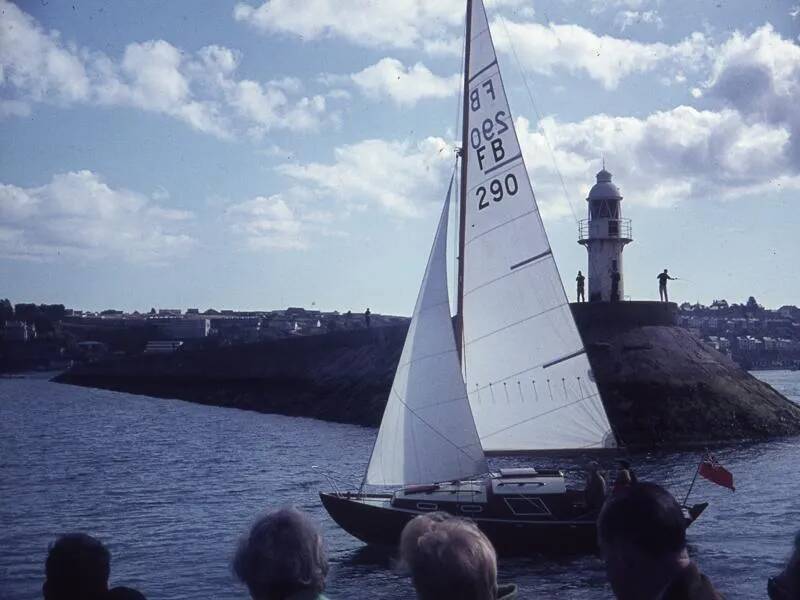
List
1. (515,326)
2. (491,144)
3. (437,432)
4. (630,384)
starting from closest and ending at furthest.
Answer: (437,432), (515,326), (491,144), (630,384)

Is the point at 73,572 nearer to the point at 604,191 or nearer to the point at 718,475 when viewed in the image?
the point at 718,475

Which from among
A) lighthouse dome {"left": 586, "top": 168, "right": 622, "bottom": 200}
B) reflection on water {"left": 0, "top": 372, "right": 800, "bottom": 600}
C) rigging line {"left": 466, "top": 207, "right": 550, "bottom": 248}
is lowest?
reflection on water {"left": 0, "top": 372, "right": 800, "bottom": 600}

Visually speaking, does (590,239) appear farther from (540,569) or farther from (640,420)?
(540,569)

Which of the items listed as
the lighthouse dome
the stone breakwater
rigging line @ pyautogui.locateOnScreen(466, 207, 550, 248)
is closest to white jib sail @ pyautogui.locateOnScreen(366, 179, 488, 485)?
rigging line @ pyautogui.locateOnScreen(466, 207, 550, 248)

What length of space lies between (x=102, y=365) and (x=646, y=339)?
3804 inches

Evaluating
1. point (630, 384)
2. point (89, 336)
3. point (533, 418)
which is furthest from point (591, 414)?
point (89, 336)

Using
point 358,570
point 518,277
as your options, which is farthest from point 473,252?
point 358,570

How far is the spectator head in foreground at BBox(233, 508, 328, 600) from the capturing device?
416 cm

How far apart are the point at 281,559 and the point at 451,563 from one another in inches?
33.9

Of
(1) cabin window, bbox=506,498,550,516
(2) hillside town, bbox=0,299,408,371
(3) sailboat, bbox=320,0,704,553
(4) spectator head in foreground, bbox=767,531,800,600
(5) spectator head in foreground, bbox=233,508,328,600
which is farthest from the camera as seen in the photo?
(2) hillside town, bbox=0,299,408,371

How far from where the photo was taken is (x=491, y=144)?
21219 millimetres

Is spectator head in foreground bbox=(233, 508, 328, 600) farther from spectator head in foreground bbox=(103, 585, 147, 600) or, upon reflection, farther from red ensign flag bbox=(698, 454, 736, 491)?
red ensign flag bbox=(698, 454, 736, 491)

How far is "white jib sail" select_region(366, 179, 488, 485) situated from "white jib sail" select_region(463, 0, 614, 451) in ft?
2.68

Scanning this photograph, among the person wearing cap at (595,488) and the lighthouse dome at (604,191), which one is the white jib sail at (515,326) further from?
the lighthouse dome at (604,191)
